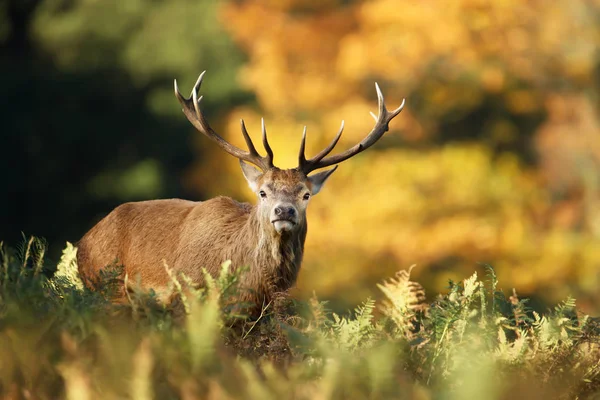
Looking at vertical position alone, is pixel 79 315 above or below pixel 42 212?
above

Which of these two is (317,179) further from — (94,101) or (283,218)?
(94,101)

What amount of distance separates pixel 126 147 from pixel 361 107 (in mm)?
4254

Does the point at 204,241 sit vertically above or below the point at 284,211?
below

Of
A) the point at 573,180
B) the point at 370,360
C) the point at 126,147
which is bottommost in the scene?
the point at 573,180

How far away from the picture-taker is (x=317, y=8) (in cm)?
1791

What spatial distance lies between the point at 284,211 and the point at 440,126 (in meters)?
11.1

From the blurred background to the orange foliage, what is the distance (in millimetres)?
34

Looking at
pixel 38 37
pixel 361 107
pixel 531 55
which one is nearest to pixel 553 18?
pixel 531 55

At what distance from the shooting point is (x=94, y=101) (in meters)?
17.5

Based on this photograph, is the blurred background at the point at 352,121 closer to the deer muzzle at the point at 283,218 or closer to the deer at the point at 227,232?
the deer at the point at 227,232

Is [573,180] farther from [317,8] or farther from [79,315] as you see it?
[79,315]

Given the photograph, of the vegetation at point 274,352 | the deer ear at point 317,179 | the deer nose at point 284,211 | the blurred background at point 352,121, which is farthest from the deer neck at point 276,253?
the blurred background at point 352,121

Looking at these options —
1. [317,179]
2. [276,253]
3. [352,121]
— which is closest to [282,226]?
[276,253]

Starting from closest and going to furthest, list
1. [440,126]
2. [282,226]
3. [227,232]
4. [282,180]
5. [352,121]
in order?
1. [282,226]
2. [282,180]
3. [227,232]
4. [352,121]
5. [440,126]
